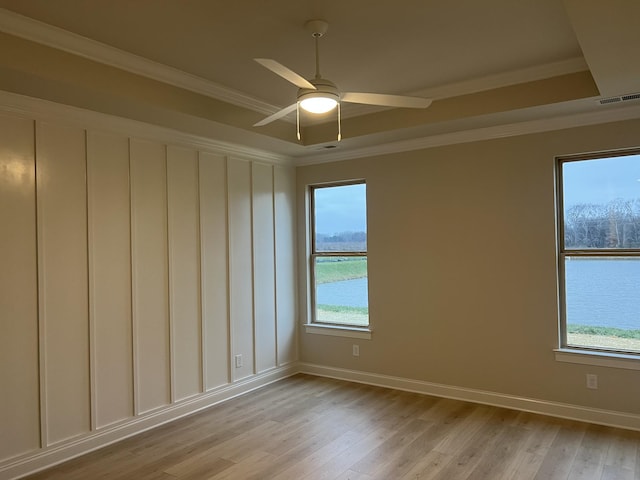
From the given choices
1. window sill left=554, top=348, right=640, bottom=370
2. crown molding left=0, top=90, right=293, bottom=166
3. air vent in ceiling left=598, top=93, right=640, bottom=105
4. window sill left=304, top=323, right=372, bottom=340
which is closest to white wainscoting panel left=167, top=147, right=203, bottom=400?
crown molding left=0, top=90, right=293, bottom=166

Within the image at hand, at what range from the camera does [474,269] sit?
4.45 m

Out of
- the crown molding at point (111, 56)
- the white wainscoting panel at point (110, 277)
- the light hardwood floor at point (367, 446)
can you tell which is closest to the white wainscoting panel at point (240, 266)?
the light hardwood floor at point (367, 446)

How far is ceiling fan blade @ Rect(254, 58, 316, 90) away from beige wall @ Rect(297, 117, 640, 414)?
2359 mm

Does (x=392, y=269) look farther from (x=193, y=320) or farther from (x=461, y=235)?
(x=193, y=320)

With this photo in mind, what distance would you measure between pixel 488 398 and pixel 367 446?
1.49 meters

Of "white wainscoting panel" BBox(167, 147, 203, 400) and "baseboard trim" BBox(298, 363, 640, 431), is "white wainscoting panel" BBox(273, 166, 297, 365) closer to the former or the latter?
"baseboard trim" BBox(298, 363, 640, 431)

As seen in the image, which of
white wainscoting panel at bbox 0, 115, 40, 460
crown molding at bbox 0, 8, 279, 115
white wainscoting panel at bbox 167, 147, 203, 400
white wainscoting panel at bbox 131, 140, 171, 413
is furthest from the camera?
white wainscoting panel at bbox 167, 147, 203, 400

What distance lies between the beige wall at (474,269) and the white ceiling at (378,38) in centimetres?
74

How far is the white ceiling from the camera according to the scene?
2561mm

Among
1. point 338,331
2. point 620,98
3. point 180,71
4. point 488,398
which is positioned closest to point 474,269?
point 488,398

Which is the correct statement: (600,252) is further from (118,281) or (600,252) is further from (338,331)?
(118,281)

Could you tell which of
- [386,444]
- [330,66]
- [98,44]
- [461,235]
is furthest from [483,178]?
[98,44]

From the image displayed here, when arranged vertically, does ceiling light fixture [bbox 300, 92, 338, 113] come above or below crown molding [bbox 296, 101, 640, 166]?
below

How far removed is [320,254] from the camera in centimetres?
558
